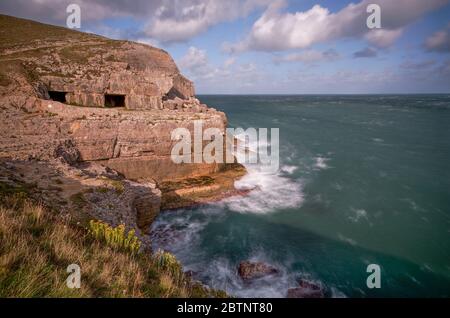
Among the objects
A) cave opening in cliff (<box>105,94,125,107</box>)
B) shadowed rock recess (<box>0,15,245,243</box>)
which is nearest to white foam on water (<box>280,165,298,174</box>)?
shadowed rock recess (<box>0,15,245,243</box>)

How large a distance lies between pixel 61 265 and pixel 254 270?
1344cm

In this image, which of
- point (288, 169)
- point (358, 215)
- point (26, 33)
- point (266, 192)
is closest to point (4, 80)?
point (26, 33)

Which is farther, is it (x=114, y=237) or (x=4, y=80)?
(x=4, y=80)

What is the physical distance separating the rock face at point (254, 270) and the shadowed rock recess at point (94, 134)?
6893 millimetres

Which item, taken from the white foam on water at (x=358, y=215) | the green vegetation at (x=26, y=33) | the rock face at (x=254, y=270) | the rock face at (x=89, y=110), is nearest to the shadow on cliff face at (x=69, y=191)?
the rock face at (x=89, y=110)

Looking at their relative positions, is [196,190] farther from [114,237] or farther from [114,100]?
[114,237]

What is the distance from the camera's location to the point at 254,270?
660 inches

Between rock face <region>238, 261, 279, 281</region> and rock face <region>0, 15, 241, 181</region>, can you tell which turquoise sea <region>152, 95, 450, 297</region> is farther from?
rock face <region>0, 15, 241, 181</region>

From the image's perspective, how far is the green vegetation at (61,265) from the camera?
4.51 metres

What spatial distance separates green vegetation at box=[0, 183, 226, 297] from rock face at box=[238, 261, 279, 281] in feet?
31.9

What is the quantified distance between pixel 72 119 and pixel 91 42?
2395 centimetres

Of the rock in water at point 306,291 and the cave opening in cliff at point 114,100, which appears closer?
the rock in water at point 306,291

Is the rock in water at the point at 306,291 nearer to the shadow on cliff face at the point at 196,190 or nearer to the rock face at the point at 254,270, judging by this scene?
the rock face at the point at 254,270

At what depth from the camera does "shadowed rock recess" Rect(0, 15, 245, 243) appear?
1449cm
